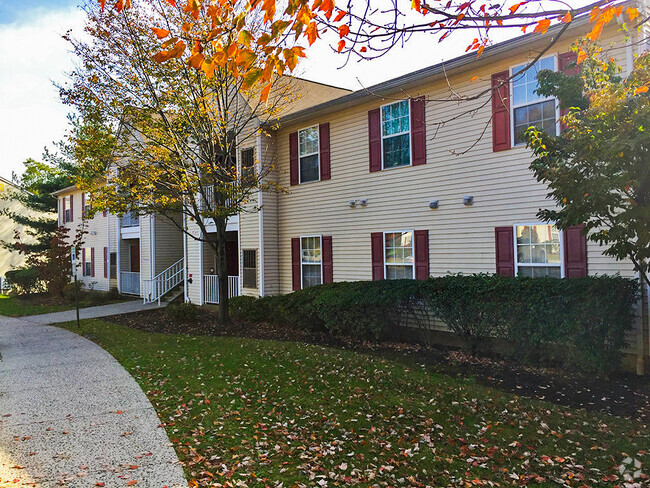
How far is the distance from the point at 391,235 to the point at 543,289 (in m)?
4.55

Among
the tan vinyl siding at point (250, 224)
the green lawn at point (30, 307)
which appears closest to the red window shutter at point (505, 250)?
the tan vinyl siding at point (250, 224)

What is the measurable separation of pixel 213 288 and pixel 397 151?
870 cm

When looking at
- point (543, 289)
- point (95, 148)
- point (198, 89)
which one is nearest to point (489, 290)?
point (543, 289)

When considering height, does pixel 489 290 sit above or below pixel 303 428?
above

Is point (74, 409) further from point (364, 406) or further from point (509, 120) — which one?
point (509, 120)

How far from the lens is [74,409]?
5.82m

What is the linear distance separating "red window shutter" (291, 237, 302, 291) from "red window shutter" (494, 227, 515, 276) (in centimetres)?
611

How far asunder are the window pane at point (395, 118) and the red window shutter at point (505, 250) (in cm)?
341

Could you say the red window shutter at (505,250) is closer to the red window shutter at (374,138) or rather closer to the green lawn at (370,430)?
the green lawn at (370,430)

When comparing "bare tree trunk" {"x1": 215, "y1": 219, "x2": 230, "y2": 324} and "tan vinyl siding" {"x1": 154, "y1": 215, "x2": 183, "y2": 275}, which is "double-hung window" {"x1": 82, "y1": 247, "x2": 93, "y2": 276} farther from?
"bare tree trunk" {"x1": 215, "y1": 219, "x2": 230, "y2": 324}

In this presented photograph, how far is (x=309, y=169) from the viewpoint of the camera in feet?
43.8

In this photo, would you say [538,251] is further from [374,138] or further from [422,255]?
[374,138]

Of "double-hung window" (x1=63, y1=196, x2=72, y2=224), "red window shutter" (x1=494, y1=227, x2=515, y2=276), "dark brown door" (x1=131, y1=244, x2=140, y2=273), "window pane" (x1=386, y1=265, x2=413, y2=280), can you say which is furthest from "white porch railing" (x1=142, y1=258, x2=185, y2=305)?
"red window shutter" (x1=494, y1=227, x2=515, y2=276)

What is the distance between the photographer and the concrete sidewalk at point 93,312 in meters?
15.3
